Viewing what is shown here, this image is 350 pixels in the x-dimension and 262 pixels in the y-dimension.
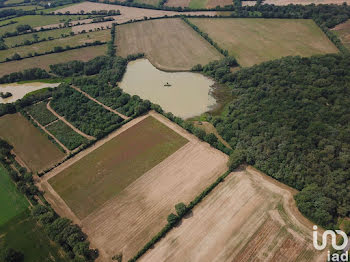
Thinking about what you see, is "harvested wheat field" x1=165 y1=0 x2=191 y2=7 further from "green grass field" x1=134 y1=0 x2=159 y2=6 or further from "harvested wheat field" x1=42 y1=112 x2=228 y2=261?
"harvested wheat field" x1=42 y1=112 x2=228 y2=261

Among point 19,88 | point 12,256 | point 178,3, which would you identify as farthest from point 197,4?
point 12,256

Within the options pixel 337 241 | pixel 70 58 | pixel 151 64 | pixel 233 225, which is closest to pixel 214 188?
pixel 233 225

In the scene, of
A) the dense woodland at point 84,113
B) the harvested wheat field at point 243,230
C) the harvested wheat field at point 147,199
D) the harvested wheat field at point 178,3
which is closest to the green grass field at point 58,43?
the dense woodland at point 84,113

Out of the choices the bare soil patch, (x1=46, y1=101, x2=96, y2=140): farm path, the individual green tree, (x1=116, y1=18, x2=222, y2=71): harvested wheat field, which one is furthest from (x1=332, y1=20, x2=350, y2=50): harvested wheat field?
the individual green tree

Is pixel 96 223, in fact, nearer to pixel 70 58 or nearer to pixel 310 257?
pixel 310 257

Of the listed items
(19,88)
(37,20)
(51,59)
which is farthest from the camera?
(37,20)

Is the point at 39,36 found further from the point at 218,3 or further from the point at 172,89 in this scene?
the point at 218,3
